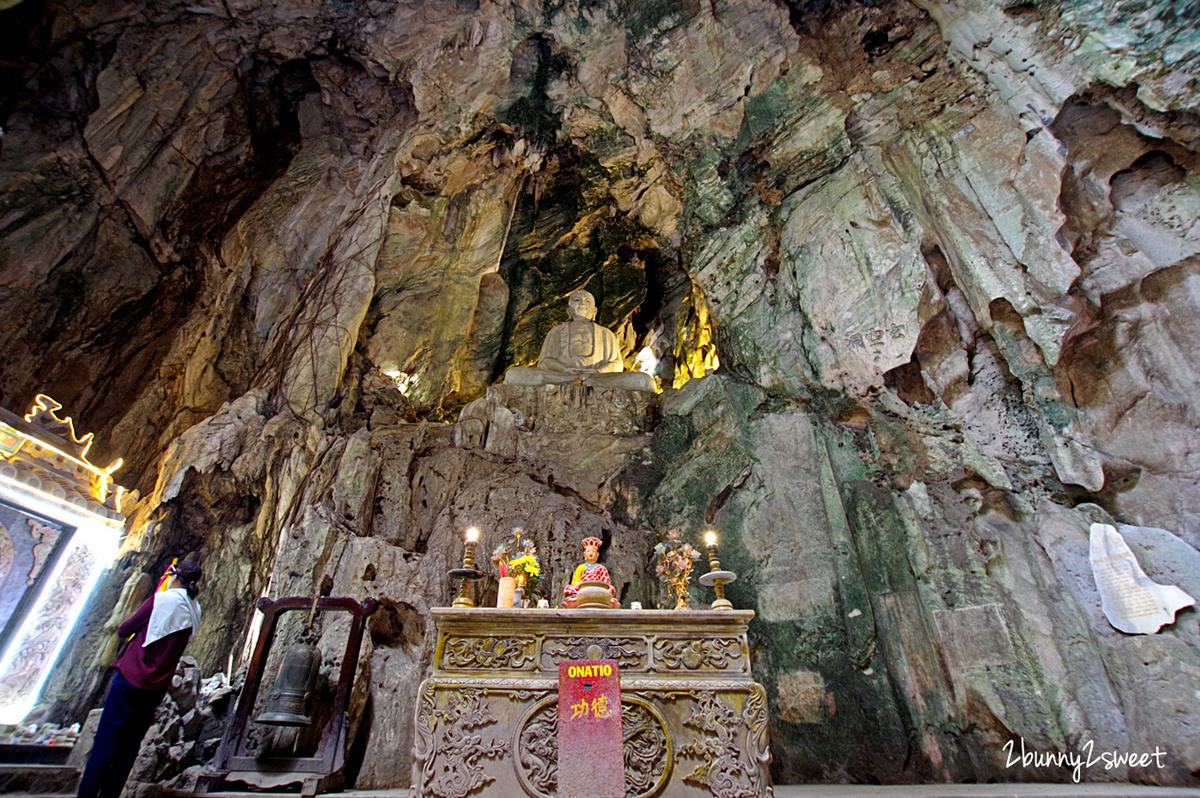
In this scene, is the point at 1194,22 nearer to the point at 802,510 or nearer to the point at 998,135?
the point at 998,135

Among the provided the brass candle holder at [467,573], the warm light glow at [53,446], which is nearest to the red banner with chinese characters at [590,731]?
the brass candle holder at [467,573]

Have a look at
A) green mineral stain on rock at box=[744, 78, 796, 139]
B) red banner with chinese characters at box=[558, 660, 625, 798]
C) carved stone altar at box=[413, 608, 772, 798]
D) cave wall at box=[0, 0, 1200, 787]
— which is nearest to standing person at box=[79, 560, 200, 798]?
cave wall at box=[0, 0, 1200, 787]

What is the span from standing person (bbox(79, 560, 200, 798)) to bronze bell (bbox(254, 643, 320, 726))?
31.5 inches

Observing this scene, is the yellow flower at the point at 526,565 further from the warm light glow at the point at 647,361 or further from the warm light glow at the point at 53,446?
the warm light glow at the point at 647,361

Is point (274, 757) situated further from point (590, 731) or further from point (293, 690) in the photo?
point (590, 731)

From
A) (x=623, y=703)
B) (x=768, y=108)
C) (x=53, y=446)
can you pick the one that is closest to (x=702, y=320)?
(x=768, y=108)

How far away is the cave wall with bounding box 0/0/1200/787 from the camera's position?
199 inches

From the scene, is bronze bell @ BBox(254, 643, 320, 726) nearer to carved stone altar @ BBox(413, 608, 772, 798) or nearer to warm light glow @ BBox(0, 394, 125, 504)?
carved stone altar @ BBox(413, 608, 772, 798)

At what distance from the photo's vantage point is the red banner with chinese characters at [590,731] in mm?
3135

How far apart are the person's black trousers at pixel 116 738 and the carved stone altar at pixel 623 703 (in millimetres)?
1713

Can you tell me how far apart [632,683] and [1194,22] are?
A: 287 inches

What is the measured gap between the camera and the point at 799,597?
5582mm

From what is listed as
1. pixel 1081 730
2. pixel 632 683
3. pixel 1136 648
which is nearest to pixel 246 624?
pixel 632 683

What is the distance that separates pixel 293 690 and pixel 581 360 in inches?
233
